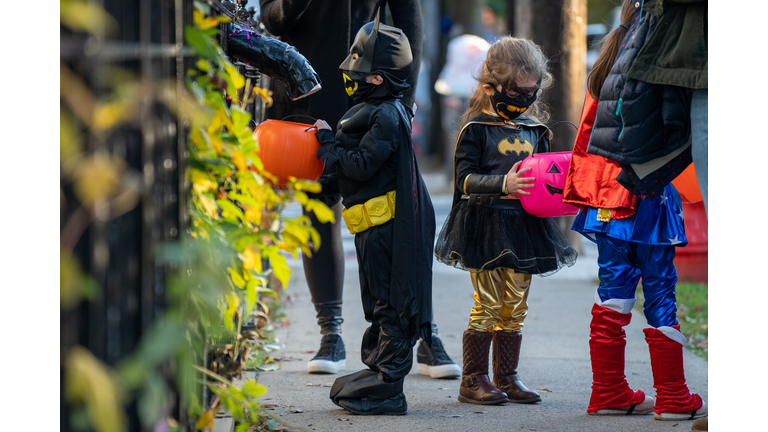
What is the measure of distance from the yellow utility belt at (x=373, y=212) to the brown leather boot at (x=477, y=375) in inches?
28.4

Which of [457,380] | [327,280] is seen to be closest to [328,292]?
[327,280]

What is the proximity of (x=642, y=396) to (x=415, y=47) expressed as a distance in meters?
2.04

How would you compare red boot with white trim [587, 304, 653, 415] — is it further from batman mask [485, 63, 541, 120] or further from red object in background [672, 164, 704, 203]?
batman mask [485, 63, 541, 120]

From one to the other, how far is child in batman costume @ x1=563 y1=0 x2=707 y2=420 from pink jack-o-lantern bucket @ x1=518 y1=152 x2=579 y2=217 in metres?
0.07

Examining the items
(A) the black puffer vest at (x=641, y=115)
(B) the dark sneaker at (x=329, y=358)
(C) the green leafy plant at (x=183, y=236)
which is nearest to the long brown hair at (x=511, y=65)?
(A) the black puffer vest at (x=641, y=115)

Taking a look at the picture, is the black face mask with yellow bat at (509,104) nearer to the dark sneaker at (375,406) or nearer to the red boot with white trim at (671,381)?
the red boot with white trim at (671,381)

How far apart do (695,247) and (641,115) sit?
3.81 m

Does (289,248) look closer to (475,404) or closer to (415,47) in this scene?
(475,404)

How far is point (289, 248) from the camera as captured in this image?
71.8 inches

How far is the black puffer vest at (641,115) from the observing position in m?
2.66

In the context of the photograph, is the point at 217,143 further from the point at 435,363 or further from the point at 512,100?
the point at 435,363

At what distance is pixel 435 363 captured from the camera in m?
3.71

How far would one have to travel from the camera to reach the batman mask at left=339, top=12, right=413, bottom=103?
3.05m
